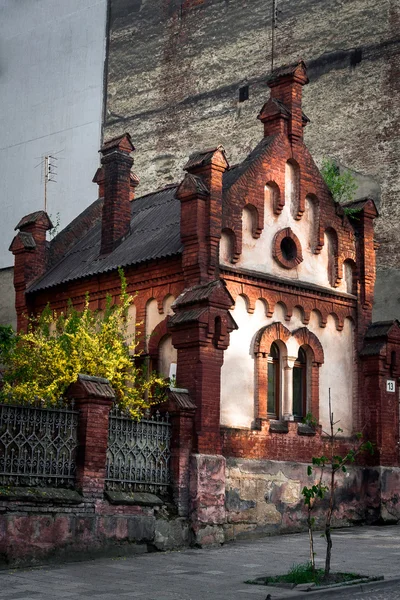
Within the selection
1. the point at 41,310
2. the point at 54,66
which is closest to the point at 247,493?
the point at 41,310

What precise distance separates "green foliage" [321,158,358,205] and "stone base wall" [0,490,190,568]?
11.4 m

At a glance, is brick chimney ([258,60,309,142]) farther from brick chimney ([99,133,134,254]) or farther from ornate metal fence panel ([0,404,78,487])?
ornate metal fence panel ([0,404,78,487])

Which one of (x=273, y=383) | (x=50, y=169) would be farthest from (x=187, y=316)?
(x=50, y=169)

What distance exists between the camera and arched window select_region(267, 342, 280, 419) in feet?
64.4

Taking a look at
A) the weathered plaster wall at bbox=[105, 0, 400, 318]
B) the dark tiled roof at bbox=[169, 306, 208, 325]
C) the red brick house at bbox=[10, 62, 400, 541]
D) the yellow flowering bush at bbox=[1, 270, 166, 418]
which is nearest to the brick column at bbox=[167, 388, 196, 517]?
the red brick house at bbox=[10, 62, 400, 541]

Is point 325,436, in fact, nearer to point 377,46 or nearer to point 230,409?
point 230,409

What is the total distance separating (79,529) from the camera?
14.9 metres

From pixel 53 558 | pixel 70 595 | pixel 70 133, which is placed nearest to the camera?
pixel 70 595

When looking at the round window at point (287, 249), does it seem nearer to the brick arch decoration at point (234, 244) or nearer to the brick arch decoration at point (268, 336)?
the brick arch decoration at point (234, 244)

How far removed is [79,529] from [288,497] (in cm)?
558

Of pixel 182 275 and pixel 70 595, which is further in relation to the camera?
pixel 182 275

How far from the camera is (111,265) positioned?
2075cm

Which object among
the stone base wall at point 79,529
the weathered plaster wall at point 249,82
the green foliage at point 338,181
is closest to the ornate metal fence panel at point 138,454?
the stone base wall at point 79,529

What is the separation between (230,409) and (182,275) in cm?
278
